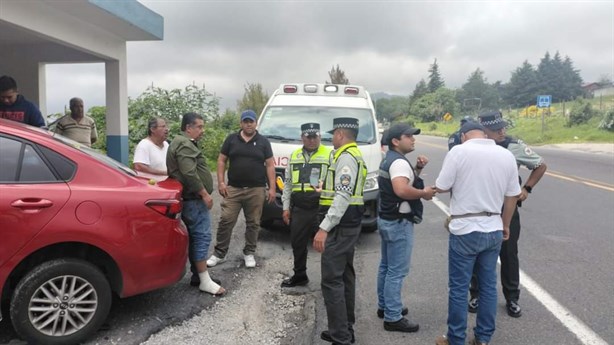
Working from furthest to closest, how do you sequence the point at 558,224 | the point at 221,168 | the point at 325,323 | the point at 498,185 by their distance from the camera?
the point at 558,224, the point at 221,168, the point at 325,323, the point at 498,185

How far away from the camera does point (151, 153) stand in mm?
5047

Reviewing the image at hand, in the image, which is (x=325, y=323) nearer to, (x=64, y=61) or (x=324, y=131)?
(x=324, y=131)

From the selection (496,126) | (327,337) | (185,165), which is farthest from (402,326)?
(185,165)

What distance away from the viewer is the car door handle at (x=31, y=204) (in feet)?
11.2

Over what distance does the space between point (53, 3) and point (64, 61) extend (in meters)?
3.50

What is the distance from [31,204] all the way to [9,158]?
40 cm

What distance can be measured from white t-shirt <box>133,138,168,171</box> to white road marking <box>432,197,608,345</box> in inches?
155

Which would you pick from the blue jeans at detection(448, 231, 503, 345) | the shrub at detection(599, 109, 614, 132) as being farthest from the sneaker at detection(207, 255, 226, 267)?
the shrub at detection(599, 109, 614, 132)

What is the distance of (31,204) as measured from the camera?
3.43 metres

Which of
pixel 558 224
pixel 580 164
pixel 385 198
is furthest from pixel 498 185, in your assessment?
pixel 580 164

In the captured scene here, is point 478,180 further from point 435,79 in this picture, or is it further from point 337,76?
point 435,79

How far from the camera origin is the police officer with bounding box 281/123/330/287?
510 centimetres

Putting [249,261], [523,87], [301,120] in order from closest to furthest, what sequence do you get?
[249,261]
[301,120]
[523,87]

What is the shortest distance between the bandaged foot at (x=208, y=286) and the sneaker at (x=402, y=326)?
165 cm
